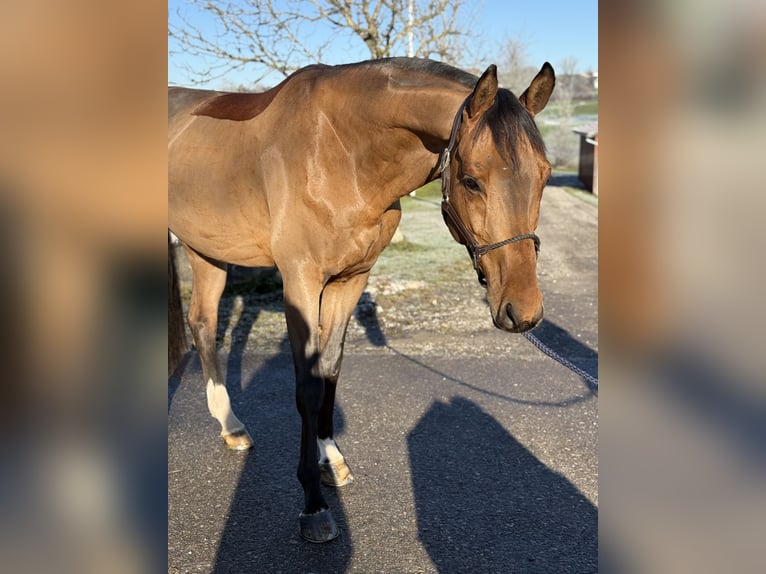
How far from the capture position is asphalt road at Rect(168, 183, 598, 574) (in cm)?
268

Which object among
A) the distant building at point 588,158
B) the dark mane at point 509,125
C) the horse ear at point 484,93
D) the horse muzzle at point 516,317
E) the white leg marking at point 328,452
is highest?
the distant building at point 588,158

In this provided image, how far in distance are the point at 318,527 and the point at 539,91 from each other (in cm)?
200

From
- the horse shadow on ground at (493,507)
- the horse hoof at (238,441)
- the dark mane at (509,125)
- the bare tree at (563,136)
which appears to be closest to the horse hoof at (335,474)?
the horse shadow on ground at (493,507)

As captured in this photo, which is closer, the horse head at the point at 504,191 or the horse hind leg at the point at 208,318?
the horse head at the point at 504,191

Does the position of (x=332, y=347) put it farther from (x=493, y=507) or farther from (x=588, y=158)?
(x=588, y=158)

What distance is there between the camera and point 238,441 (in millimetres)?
3701

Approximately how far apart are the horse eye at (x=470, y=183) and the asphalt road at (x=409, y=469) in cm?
153

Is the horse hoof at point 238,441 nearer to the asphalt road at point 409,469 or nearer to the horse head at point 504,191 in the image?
the asphalt road at point 409,469

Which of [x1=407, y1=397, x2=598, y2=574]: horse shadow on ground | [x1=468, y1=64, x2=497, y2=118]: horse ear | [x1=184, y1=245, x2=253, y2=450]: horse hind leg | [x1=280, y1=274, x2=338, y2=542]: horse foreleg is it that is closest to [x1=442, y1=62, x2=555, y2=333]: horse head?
[x1=468, y1=64, x2=497, y2=118]: horse ear

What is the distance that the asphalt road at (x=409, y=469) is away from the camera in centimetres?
268

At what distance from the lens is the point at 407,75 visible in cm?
252
